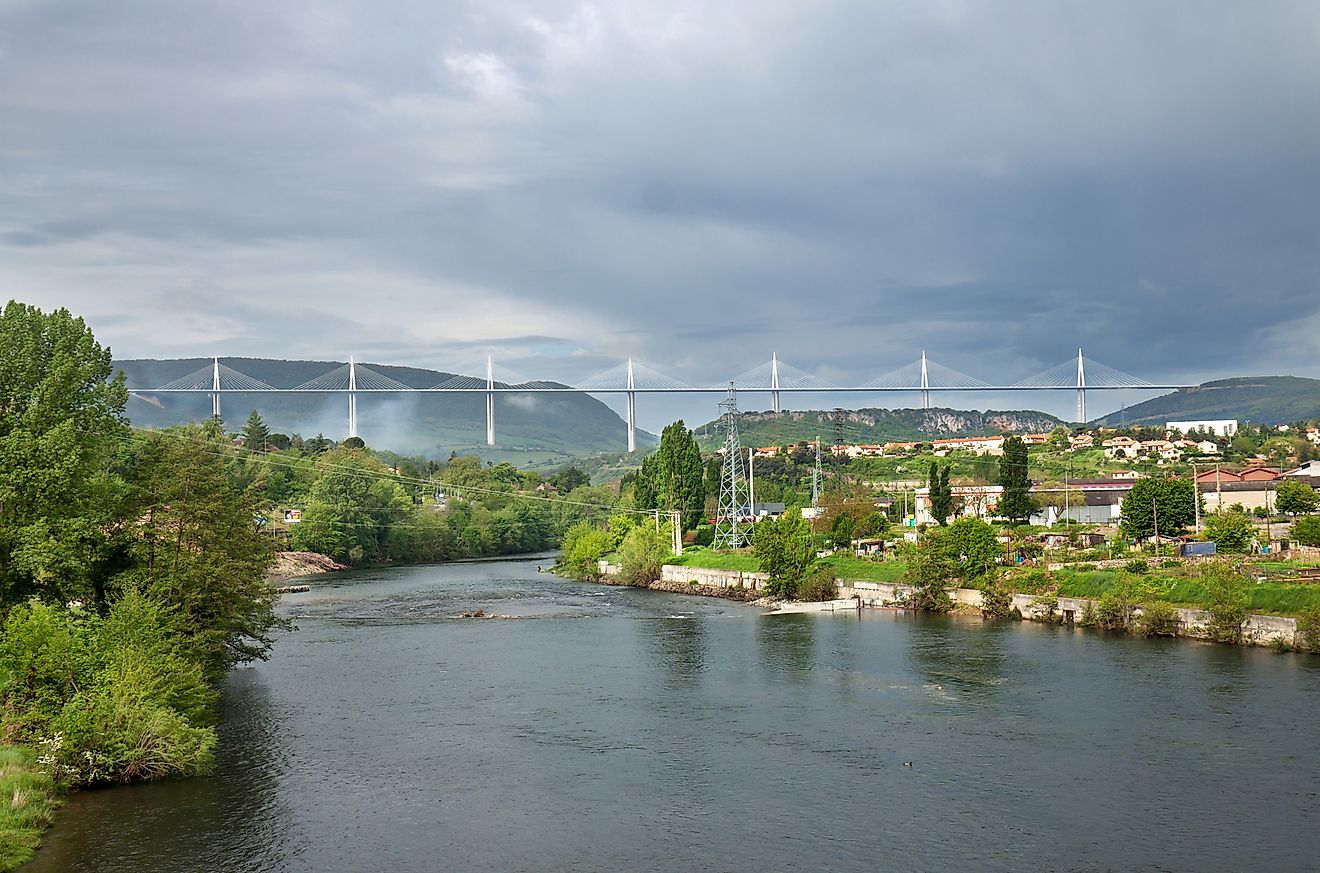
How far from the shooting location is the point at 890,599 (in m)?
35.7

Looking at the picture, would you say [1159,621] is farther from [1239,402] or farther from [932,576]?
[1239,402]

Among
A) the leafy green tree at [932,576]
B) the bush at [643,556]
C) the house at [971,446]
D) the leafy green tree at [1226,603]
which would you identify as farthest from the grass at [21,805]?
the house at [971,446]

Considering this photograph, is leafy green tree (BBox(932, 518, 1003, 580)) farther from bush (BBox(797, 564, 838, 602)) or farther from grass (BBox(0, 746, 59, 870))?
grass (BBox(0, 746, 59, 870))

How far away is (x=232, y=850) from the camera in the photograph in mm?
12711

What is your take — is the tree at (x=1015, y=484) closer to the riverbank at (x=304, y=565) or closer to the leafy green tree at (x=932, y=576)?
the leafy green tree at (x=932, y=576)

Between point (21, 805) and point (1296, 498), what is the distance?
130ft

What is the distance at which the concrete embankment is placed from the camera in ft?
80.3

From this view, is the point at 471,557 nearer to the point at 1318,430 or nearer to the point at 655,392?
the point at 655,392

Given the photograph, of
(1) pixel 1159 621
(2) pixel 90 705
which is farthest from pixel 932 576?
(2) pixel 90 705

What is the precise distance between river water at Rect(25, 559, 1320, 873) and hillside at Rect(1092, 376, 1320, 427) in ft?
392

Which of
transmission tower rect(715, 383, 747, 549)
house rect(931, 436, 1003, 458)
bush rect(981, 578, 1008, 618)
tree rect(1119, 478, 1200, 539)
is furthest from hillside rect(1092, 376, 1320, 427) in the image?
bush rect(981, 578, 1008, 618)

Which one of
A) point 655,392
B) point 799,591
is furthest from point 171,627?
point 655,392

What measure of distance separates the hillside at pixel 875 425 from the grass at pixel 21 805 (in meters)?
106

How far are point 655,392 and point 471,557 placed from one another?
52.0 m
